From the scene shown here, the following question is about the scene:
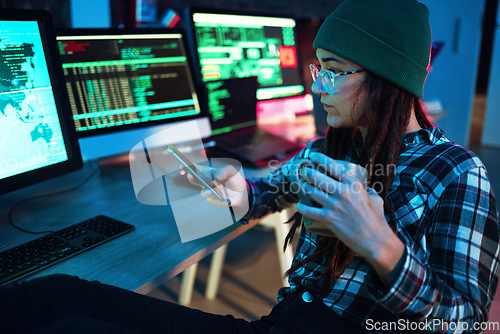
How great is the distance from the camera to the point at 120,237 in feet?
2.78

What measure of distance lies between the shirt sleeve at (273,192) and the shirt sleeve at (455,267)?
39 centimetres

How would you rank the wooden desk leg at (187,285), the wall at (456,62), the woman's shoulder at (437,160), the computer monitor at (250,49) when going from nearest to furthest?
the woman's shoulder at (437,160)
the computer monitor at (250,49)
the wooden desk leg at (187,285)
the wall at (456,62)

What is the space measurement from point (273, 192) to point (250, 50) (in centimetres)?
84

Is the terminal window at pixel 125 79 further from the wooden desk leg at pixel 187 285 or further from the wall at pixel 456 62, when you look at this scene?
the wall at pixel 456 62

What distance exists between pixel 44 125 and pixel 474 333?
3.19 feet

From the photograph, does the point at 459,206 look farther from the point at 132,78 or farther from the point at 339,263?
the point at 132,78

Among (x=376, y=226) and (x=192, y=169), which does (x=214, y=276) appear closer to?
(x=192, y=169)

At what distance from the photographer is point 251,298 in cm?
185

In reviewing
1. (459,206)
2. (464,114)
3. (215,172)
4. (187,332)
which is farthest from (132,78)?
(464,114)

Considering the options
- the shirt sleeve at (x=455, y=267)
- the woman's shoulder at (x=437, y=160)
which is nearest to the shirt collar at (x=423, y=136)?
the woman's shoulder at (x=437, y=160)

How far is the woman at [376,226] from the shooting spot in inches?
22.9

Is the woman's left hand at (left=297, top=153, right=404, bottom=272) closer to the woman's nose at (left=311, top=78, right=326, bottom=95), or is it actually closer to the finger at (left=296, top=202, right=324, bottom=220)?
the finger at (left=296, top=202, right=324, bottom=220)

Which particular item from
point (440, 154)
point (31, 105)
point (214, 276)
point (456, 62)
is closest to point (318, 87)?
point (440, 154)

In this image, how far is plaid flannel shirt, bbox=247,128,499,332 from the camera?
23.5 inches
